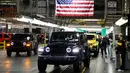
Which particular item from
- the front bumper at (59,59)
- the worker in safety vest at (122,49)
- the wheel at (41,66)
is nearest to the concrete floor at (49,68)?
the wheel at (41,66)

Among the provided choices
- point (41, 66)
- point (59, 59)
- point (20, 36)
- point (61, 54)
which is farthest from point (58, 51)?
point (20, 36)

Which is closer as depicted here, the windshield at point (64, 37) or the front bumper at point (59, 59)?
the front bumper at point (59, 59)

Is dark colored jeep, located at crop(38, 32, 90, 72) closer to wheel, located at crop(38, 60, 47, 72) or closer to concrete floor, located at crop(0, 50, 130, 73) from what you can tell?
wheel, located at crop(38, 60, 47, 72)

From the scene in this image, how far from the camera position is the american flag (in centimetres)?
2655

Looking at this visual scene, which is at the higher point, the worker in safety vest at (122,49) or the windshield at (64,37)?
the windshield at (64,37)

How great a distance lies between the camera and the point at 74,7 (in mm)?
26719

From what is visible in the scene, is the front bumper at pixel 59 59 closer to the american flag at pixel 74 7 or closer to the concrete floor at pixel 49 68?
the concrete floor at pixel 49 68

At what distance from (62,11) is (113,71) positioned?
13.3 metres

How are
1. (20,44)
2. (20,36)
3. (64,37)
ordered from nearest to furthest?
1. (64,37)
2. (20,44)
3. (20,36)

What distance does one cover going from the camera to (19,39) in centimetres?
2616

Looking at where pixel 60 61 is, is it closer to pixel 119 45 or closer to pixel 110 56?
pixel 119 45

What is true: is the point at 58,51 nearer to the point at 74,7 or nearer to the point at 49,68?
the point at 49,68

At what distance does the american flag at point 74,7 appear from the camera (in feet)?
87.1

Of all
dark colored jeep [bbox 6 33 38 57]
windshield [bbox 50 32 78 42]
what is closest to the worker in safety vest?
→ windshield [bbox 50 32 78 42]
